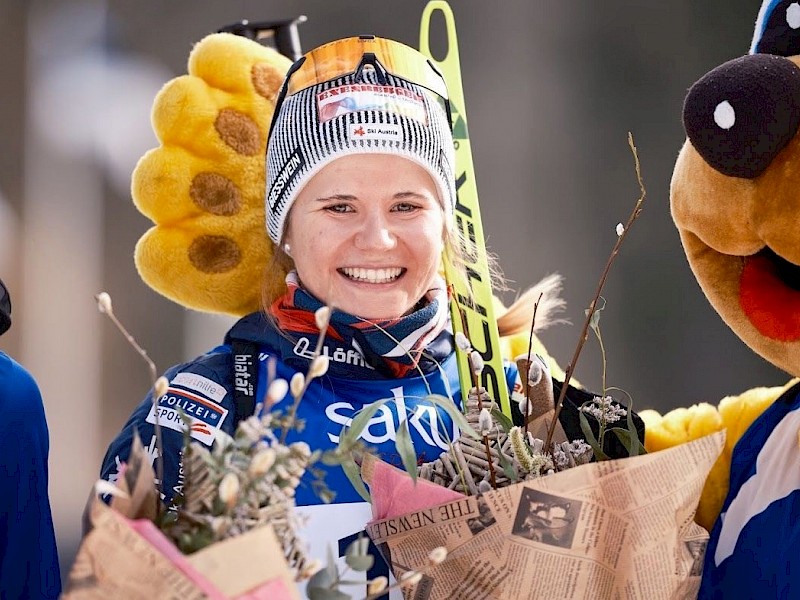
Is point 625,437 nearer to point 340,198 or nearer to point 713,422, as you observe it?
point 713,422

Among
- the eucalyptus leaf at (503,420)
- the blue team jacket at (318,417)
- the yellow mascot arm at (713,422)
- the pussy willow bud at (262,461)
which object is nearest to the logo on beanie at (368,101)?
the blue team jacket at (318,417)

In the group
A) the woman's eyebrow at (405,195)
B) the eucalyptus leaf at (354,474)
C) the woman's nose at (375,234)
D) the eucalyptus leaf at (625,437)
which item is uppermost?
the woman's eyebrow at (405,195)

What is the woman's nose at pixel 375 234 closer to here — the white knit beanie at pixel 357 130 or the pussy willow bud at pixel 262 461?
the white knit beanie at pixel 357 130

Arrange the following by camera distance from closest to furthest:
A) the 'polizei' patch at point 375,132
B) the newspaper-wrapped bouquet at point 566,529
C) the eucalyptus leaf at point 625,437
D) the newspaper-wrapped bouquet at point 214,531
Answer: the newspaper-wrapped bouquet at point 214,531
the newspaper-wrapped bouquet at point 566,529
the eucalyptus leaf at point 625,437
the 'polizei' patch at point 375,132

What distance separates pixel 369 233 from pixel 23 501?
0.62 m

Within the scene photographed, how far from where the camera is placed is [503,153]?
4277 mm

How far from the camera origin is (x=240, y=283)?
2.04 meters

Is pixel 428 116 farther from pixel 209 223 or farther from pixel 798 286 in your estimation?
pixel 798 286

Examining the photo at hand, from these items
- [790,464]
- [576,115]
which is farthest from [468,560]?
[576,115]

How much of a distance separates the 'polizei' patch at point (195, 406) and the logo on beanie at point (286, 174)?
32 cm

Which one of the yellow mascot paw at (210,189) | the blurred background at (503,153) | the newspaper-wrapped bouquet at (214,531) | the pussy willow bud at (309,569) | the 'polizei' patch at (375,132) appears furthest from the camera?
the blurred background at (503,153)

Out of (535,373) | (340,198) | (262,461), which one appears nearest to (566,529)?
(535,373)

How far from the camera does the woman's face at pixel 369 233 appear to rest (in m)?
1.77

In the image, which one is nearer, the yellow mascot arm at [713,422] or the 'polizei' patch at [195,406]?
the 'polizei' patch at [195,406]
